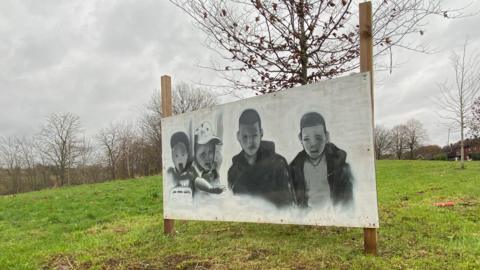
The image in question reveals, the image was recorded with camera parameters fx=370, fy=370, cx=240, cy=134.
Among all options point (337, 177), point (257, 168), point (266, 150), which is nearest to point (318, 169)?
point (337, 177)

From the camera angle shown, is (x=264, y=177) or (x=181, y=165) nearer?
(x=264, y=177)

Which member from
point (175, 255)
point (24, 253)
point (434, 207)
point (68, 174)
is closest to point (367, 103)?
point (175, 255)

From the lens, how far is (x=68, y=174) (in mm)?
40281

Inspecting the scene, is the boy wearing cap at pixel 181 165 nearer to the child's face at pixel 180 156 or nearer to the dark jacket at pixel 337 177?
the child's face at pixel 180 156

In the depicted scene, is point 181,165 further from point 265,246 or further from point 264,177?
point 265,246

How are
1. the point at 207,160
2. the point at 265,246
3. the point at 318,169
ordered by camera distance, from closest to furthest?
the point at 318,169 → the point at 265,246 → the point at 207,160

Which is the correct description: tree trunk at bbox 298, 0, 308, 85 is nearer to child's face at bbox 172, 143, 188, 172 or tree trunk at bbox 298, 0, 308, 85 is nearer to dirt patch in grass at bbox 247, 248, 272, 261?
child's face at bbox 172, 143, 188, 172

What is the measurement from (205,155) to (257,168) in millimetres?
1041

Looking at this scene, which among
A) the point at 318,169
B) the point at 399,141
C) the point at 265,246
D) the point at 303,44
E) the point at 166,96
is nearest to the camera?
the point at 318,169

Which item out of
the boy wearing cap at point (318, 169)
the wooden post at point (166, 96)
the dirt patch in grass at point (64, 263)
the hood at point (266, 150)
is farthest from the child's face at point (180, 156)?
the boy wearing cap at point (318, 169)

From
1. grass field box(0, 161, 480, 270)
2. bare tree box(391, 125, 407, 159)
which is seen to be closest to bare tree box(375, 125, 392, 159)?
bare tree box(391, 125, 407, 159)

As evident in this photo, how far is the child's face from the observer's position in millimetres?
5914

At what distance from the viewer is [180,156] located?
5980 millimetres

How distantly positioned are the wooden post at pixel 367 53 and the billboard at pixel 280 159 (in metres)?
0.14
